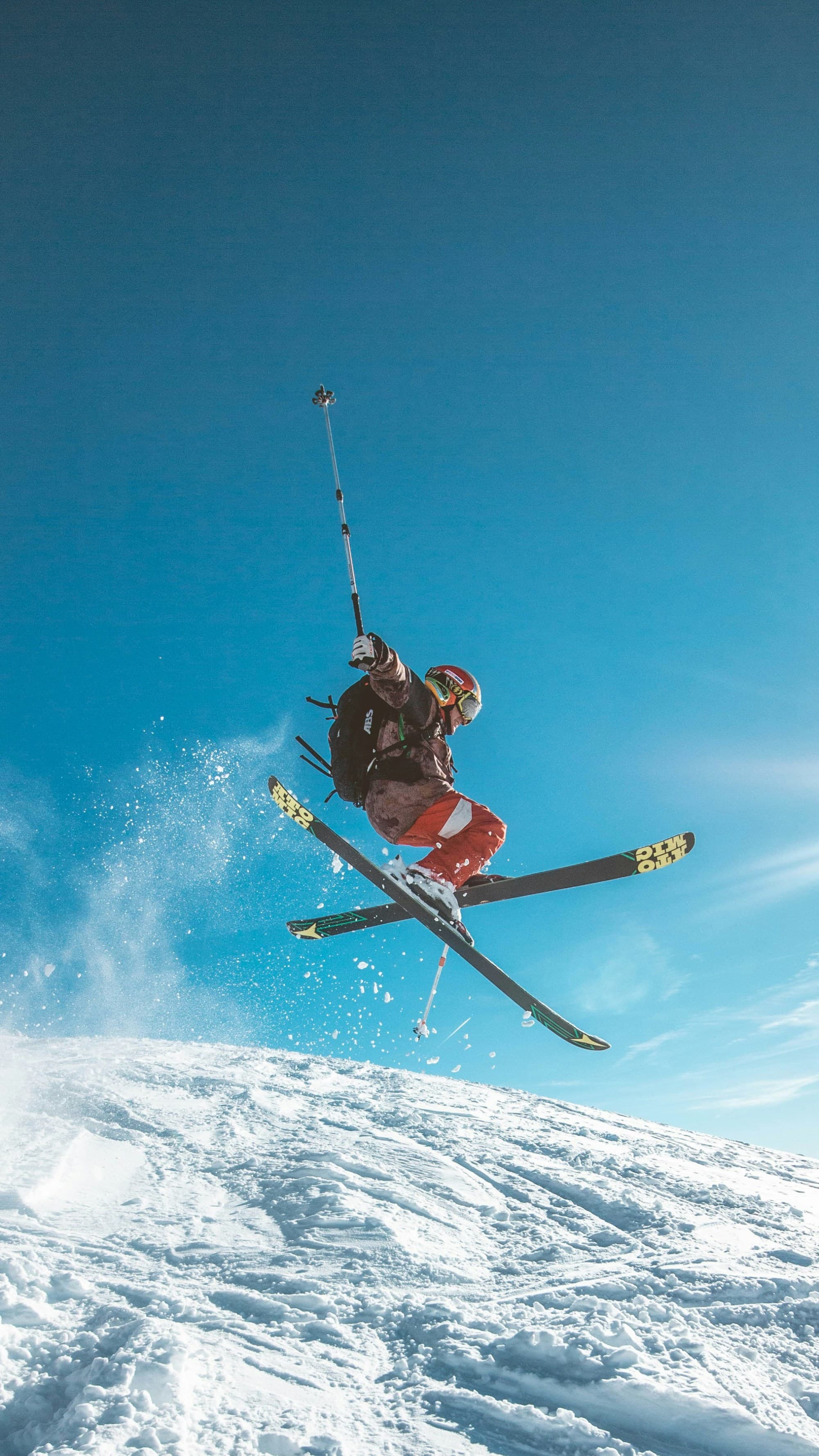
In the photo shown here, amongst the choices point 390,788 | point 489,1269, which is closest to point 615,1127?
point 489,1269

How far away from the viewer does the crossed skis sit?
6.21 meters

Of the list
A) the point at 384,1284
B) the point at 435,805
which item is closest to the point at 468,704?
the point at 435,805

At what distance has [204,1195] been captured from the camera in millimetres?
8273

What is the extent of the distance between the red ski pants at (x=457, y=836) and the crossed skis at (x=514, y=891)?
46cm

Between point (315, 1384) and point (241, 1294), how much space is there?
1415mm

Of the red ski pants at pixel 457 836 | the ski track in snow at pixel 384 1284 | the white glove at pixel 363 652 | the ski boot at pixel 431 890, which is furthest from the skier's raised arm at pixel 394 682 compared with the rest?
the ski track in snow at pixel 384 1284

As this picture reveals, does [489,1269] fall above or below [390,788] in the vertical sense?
below

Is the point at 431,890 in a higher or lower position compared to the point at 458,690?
lower

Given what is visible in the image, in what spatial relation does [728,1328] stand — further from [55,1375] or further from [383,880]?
[55,1375]

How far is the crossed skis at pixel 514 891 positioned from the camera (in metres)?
6.21

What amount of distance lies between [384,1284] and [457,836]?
3858 mm

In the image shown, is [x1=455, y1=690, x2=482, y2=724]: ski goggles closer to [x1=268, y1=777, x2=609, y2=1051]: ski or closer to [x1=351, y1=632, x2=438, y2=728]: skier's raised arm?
[x1=351, y1=632, x2=438, y2=728]: skier's raised arm

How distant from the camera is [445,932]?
6.11 meters

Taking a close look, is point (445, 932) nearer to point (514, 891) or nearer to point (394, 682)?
point (514, 891)
